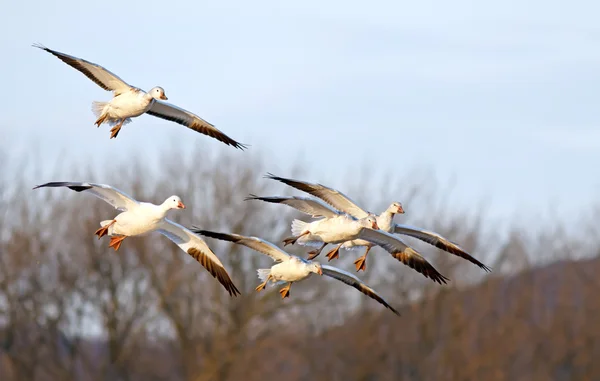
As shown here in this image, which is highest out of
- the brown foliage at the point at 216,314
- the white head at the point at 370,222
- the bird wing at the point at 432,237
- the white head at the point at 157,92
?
the white head at the point at 157,92

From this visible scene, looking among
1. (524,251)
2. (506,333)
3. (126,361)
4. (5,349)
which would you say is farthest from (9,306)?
(524,251)

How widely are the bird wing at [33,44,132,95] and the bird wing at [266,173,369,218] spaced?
2739 millimetres

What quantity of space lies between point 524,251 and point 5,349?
25.5m

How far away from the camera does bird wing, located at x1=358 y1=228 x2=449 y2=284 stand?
61.4 feet

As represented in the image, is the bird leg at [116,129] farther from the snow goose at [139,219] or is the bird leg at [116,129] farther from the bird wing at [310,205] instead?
the bird wing at [310,205]

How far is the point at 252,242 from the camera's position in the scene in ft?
58.2

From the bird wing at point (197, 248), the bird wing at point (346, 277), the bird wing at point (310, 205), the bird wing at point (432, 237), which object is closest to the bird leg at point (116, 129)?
the bird wing at point (197, 248)

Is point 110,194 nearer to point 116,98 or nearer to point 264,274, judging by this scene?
point 116,98

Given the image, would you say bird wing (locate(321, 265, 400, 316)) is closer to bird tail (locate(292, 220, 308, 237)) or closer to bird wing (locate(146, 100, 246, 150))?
bird tail (locate(292, 220, 308, 237))

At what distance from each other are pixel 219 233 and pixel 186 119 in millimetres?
1976

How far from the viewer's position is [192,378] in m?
46.2

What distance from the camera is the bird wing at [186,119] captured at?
706 inches

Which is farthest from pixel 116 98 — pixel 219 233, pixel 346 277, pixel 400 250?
pixel 400 250

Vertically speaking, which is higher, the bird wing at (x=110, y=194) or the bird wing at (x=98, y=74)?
the bird wing at (x=98, y=74)
